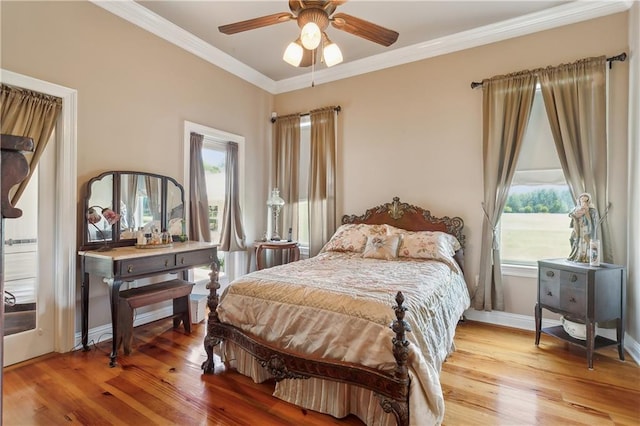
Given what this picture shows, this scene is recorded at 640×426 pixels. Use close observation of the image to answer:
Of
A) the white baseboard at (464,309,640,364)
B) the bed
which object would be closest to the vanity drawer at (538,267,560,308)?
the white baseboard at (464,309,640,364)

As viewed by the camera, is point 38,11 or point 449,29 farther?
point 449,29

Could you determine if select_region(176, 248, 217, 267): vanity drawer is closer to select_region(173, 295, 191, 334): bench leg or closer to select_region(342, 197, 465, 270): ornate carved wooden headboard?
select_region(173, 295, 191, 334): bench leg

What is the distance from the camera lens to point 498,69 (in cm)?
347

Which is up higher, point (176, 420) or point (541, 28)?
point (541, 28)

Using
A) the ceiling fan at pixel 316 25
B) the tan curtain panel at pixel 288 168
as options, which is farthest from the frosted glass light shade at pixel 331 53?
the tan curtain panel at pixel 288 168

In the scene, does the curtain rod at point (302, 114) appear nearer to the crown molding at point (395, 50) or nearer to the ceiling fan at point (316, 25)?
the crown molding at point (395, 50)

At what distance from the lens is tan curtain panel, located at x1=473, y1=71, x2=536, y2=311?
3.29 metres

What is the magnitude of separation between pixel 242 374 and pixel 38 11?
3.25 meters

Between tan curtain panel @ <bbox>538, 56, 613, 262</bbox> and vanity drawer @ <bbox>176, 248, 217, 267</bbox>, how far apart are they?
3.56 meters

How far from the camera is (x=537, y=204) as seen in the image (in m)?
3.33

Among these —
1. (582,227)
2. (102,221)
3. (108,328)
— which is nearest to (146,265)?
(102,221)

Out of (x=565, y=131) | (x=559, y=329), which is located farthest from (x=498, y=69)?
(x=559, y=329)

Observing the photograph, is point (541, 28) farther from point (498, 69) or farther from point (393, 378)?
point (393, 378)

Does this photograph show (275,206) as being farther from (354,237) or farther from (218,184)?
(354,237)
